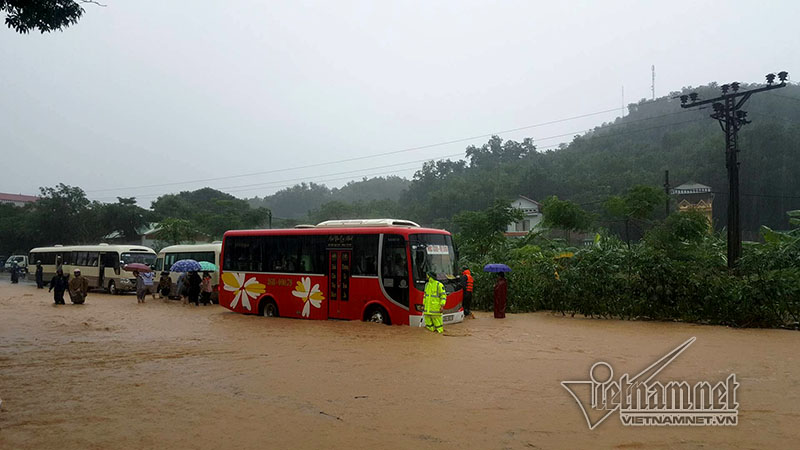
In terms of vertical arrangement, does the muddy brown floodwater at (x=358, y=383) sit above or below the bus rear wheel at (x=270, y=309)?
below

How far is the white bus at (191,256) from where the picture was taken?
23.2 metres

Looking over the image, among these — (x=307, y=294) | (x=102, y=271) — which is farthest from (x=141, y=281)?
A: (x=307, y=294)

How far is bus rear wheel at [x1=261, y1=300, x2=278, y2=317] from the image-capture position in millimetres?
16547

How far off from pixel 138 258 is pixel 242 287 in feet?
45.2

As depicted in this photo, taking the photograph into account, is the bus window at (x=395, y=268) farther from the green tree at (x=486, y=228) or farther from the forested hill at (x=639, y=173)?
the forested hill at (x=639, y=173)

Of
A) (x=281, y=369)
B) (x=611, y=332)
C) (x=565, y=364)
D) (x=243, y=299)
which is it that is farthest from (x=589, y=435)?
(x=243, y=299)

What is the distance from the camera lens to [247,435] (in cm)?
586

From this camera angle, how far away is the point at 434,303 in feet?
41.9

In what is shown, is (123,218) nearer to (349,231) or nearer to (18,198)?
(349,231)

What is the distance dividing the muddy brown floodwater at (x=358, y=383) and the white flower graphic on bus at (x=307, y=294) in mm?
587

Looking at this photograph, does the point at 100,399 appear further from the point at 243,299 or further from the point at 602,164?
the point at 602,164

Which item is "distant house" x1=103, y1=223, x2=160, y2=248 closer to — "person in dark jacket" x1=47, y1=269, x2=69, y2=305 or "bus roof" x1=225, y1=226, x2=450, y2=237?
"person in dark jacket" x1=47, y1=269, x2=69, y2=305

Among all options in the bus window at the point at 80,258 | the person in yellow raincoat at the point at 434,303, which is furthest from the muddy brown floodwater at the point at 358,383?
the bus window at the point at 80,258

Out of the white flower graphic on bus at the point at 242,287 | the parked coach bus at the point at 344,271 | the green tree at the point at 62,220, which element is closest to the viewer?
the parked coach bus at the point at 344,271
